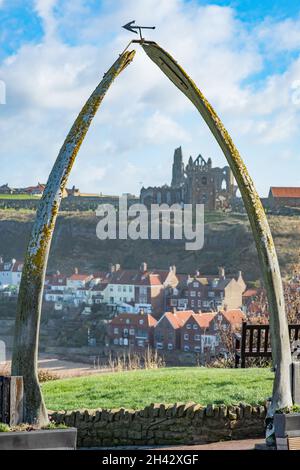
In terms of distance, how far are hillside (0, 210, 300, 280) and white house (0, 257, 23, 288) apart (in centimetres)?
722

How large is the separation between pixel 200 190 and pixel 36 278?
399 ft

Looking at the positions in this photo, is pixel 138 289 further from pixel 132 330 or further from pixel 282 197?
pixel 282 197

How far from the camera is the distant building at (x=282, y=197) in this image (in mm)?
125625

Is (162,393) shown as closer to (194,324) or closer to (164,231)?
(194,324)

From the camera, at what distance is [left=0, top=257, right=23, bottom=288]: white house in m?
103

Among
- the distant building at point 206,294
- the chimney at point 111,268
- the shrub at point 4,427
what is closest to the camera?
the shrub at point 4,427

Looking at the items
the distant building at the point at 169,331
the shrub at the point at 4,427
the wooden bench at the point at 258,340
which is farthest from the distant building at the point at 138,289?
the shrub at the point at 4,427

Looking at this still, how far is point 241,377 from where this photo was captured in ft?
41.0

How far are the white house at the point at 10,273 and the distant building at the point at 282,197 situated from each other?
40.5m

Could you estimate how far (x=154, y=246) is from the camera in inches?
4596

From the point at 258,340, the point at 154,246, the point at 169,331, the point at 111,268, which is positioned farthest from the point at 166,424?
the point at 154,246

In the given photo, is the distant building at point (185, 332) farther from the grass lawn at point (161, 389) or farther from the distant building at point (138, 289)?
the grass lawn at point (161, 389)

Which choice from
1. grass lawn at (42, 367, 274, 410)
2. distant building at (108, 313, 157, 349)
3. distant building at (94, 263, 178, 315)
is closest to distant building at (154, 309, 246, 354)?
distant building at (108, 313, 157, 349)

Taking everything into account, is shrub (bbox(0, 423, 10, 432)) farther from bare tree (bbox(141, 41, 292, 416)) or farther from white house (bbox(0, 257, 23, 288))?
white house (bbox(0, 257, 23, 288))
